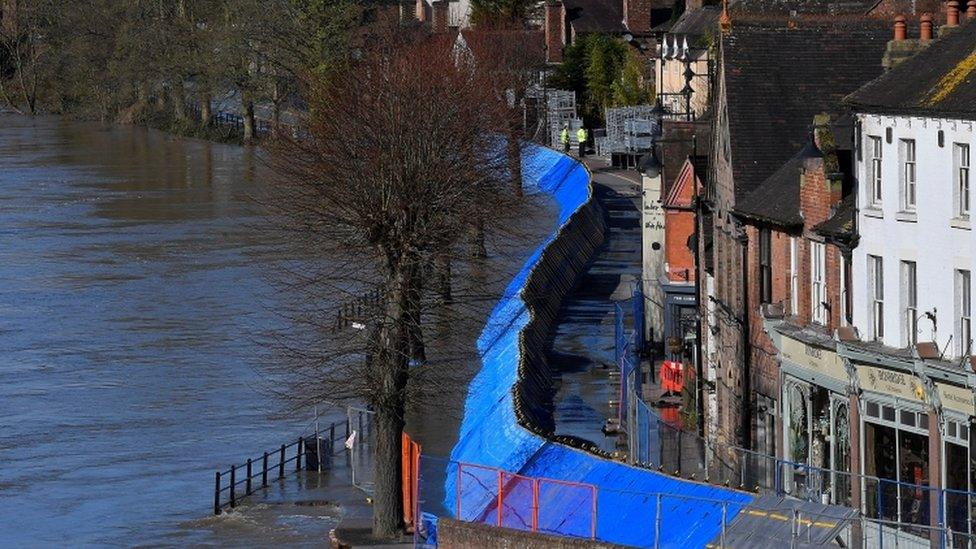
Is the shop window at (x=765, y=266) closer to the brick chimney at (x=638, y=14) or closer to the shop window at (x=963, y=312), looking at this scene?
the shop window at (x=963, y=312)

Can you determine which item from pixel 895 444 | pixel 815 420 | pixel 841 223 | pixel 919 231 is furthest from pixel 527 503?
pixel 919 231

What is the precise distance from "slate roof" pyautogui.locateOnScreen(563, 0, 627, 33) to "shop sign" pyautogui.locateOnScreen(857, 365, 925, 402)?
10790cm

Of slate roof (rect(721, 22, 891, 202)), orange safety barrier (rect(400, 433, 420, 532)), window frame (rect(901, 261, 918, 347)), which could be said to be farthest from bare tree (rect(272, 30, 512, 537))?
window frame (rect(901, 261, 918, 347))

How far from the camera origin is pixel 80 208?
109438 millimetres

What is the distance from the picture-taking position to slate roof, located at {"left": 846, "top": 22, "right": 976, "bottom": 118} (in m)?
31.3

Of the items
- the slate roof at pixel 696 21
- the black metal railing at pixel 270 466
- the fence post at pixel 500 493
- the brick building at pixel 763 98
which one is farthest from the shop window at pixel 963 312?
the slate roof at pixel 696 21

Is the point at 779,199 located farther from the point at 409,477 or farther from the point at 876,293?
the point at 409,477

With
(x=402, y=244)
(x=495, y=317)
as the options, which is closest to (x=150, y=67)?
(x=495, y=317)

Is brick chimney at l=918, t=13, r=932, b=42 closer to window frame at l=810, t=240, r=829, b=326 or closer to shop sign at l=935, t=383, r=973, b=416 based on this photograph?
window frame at l=810, t=240, r=829, b=326

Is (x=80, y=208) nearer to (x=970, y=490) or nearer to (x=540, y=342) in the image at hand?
(x=540, y=342)

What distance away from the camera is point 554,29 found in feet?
483

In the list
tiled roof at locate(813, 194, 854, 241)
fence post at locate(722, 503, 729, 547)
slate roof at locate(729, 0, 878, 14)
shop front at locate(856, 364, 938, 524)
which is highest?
slate roof at locate(729, 0, 878, 14)

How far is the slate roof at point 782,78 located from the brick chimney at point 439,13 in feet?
408

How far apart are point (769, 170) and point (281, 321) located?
3213 cm
